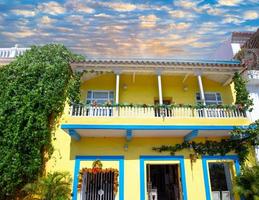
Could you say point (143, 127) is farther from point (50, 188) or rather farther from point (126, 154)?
point (50, 188)

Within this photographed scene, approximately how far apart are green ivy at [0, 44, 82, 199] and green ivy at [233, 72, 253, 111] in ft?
28.8

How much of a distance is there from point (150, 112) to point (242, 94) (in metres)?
5.10

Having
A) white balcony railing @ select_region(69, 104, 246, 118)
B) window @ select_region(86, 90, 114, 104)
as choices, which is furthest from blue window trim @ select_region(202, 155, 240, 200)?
window @ select_region(86, 90, 114, 104)

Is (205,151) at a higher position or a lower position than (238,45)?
lower

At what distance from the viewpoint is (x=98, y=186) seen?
35.9 feet

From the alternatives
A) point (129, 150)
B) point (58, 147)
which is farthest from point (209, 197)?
point (58, 147)

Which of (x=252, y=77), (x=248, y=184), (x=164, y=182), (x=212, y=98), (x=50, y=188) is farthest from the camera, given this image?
(x=164, y=182)

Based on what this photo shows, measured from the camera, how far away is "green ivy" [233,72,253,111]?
36.3 ft

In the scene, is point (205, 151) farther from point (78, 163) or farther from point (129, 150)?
point (78, 163)

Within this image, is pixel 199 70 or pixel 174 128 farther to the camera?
pixel 199 70

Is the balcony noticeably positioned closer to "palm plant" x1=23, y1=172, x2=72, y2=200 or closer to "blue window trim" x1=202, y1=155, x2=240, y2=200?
"blue window trim" x1=202, y1=155, x2=240, y2=200

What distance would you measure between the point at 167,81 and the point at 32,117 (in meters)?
7.89

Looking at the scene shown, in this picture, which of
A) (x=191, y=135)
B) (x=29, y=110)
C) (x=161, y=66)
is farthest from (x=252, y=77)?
(x=29, y=110)

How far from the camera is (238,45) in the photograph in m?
15.3
